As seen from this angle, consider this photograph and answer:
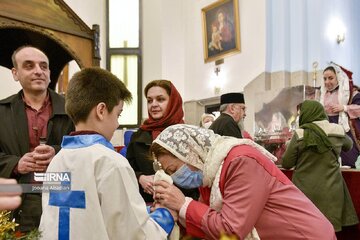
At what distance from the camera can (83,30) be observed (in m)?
4.36

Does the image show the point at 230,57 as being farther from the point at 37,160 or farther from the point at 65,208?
the point at 65,208

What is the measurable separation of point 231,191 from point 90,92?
780 mm

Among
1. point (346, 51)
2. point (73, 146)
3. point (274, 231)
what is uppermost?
point (346, 51)

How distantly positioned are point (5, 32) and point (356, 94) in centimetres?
457

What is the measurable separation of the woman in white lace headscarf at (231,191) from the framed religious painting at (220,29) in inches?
399

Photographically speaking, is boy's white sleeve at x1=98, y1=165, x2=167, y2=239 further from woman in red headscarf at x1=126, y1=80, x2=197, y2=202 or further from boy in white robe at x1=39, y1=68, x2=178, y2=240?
woman in red headscarf at x1=126, y1=80, x2=197, y2=202

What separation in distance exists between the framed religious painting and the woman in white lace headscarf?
1013 centimetres

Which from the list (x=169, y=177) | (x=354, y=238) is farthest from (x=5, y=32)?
(x=354, y=238)

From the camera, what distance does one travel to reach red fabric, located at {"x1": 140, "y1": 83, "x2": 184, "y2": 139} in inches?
130

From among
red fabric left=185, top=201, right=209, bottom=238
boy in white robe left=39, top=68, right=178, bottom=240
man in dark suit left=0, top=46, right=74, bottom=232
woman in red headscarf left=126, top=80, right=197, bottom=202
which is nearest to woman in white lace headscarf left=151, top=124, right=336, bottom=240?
red fabric left=185, top=201, right=209, bottom=238

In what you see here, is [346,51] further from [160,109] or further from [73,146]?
[73,146]

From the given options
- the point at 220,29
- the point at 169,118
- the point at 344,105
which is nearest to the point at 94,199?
the point at 169,118

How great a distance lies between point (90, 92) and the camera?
1.90 metres

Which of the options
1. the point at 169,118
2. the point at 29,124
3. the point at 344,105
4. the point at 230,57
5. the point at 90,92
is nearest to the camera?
the point at 90,92
